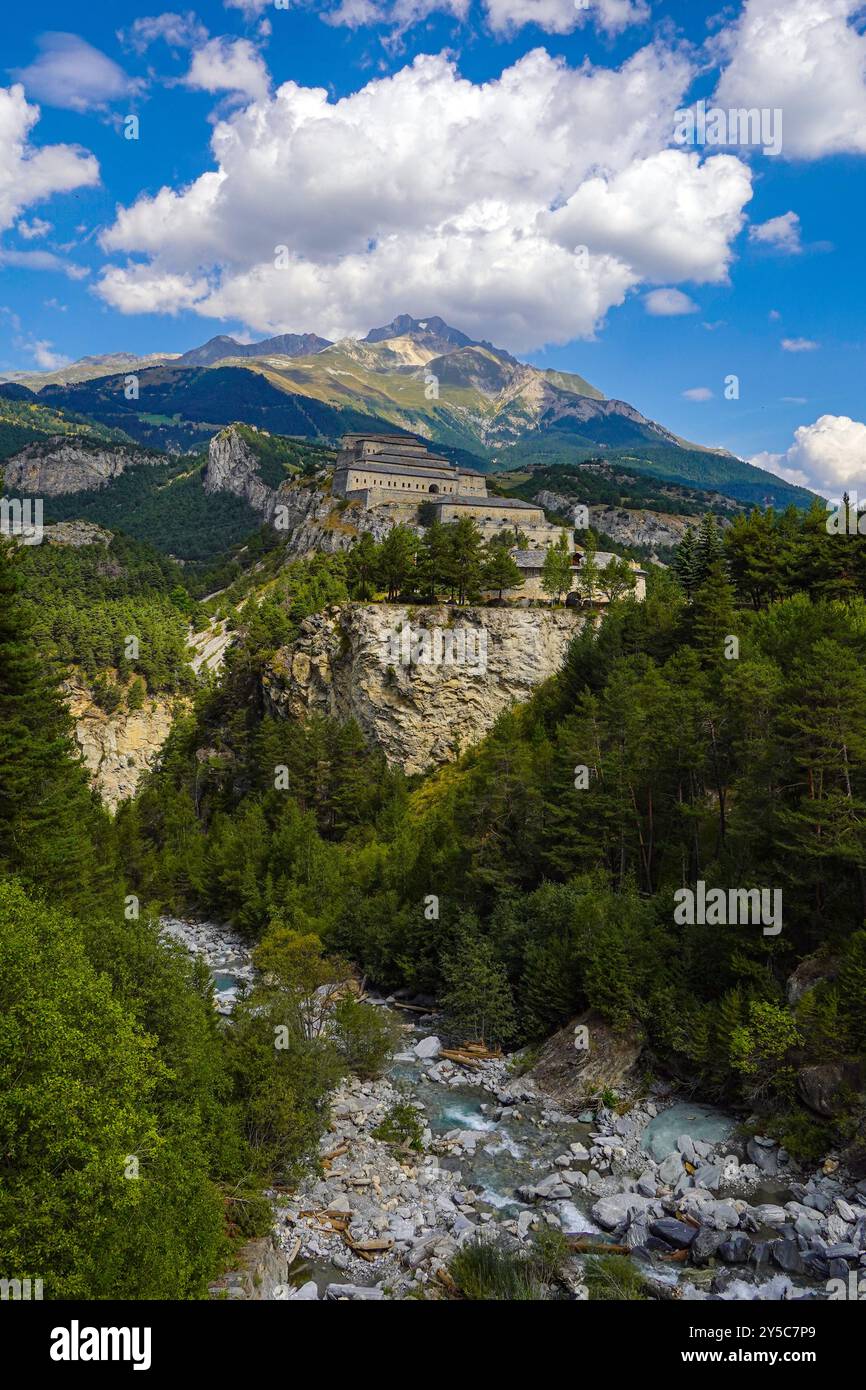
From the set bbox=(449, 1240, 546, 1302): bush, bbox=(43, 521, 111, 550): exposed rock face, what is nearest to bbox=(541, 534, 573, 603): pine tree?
bbox=(449, 1240, 546, 1302): bush

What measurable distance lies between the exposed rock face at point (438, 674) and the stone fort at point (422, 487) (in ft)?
88.8

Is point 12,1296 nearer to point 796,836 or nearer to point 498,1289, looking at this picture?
point 498,1289

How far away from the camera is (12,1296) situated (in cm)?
1260

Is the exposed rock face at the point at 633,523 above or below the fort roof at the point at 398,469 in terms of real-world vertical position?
above

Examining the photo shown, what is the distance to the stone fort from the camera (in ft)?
325

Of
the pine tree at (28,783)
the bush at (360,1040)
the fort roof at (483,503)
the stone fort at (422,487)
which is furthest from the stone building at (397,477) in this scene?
the bush at (360,1040)

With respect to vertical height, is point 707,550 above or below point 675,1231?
above

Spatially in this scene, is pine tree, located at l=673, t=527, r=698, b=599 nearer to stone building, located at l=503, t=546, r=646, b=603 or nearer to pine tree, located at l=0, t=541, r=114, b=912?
stone building, located at l=503, t=546, r=646, b=603

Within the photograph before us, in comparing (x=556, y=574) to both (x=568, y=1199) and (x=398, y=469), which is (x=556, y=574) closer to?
(x=398, y=469)

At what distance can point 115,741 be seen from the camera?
305 ft

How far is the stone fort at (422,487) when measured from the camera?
9919 cm

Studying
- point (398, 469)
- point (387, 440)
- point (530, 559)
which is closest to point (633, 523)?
point (387, 440)

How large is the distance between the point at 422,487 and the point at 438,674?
5224 cm

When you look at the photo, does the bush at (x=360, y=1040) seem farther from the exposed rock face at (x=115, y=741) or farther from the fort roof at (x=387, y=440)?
the fort roof at (x=387, y=440)
